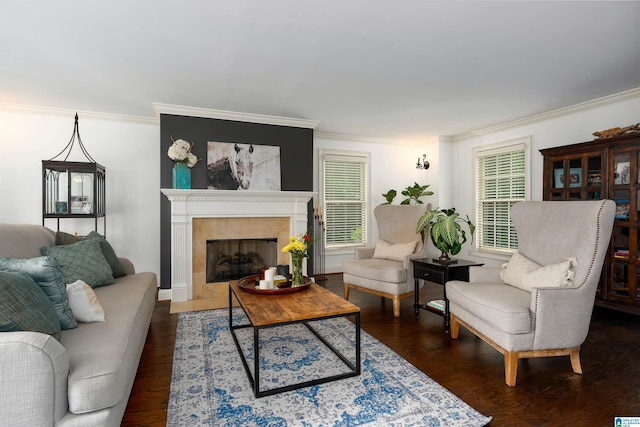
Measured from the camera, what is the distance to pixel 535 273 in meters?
2.49

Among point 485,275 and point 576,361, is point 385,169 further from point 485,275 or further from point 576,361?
point 576,361

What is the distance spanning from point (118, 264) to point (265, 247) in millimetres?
1974

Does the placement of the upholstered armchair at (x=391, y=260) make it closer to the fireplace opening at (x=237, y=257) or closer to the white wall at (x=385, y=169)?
the fireplace opening at (x=237, y=257)

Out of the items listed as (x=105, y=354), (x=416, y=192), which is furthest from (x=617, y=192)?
(x=105, y=354)

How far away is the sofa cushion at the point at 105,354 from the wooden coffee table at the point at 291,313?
65 cm

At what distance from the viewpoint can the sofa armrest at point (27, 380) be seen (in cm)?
122

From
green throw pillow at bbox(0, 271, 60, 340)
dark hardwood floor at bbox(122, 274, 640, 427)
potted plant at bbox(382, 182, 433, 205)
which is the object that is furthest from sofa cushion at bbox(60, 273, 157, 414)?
potted plant at bbox(382, 182, 433, 205)

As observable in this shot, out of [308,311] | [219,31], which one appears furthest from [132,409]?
[219,31]

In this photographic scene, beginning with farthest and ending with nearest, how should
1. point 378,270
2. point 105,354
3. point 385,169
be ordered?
point 385,169
point 378,270
point 105,354

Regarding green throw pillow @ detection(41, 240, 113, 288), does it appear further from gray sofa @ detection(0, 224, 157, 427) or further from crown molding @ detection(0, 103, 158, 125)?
crown molding @ detection(0, 103, 158, 125)

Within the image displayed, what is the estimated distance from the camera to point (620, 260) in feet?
11.3

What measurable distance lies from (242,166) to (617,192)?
14.0 feet

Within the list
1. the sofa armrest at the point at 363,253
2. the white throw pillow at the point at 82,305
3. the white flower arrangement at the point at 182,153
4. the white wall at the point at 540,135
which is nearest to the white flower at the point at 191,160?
the white flower arrangement at the point at 182,153

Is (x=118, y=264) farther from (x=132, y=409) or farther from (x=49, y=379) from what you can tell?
(x=49, y=379)
